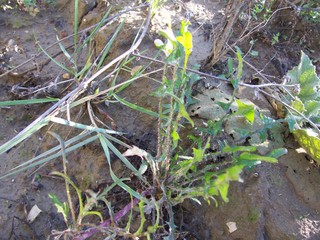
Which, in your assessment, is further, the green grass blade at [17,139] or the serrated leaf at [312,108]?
the serrated leaf at [312,108]

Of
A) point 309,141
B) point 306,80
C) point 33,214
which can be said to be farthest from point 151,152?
point 306,80

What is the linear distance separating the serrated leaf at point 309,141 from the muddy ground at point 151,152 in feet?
0.23

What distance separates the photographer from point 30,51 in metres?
2.03

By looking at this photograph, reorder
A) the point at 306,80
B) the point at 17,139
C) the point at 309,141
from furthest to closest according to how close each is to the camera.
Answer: the point at 306,80
the point at 309,141
the point at 17,139

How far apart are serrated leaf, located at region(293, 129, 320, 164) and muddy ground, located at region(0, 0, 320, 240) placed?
7cm

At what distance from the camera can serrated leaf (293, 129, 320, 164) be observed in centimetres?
142

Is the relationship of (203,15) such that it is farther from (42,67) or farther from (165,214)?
(165,214)

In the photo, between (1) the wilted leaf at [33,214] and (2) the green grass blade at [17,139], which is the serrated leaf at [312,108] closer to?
(2) the green grass blade at [17,139]

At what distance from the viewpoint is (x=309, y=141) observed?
1462 mm

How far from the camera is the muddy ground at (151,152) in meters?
1.42

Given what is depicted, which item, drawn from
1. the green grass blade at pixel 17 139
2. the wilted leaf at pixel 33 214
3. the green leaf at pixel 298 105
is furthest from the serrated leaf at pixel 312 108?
the wilted leaf at pixel 33 214

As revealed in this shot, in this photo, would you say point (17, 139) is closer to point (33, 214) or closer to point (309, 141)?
point (33, 214)

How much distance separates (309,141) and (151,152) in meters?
0.65

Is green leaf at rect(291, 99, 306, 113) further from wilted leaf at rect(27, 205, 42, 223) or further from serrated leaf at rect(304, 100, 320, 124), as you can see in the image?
wilted leaf at rect(27, 205, 42, 223)
